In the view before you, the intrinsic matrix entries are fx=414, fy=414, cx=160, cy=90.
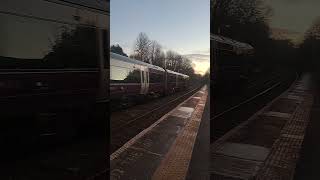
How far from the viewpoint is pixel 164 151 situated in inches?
95.5

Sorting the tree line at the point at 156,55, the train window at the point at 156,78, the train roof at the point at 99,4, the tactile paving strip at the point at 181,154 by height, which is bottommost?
the tactile paving strip at the point at 181,154

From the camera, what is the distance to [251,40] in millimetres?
2346

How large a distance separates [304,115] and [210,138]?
52 cm

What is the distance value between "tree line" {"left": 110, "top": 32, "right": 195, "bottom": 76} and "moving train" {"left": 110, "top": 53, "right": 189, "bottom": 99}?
0.03m

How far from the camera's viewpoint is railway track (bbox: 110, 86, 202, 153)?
2449 millimetres

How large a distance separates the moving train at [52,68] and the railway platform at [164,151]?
0.27 meters

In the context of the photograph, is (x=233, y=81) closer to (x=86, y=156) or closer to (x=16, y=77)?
(x=86, y=156)

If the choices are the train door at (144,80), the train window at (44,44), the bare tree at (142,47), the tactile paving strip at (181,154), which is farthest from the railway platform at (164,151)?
the train window at (44,44)

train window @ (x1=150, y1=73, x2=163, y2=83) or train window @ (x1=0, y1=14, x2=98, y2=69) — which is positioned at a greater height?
train window @ (x1=0, y1=14, x2=98, y2=69)

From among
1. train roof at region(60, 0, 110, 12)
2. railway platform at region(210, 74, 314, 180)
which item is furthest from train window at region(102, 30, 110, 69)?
railway platform at region(210, 74, 314, 180)

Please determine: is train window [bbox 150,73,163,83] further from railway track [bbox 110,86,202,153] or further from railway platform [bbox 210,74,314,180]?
railway platform [bbox 210,74,314,180]

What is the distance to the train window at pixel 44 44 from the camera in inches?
73.2

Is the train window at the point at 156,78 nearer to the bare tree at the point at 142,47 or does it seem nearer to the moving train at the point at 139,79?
the moving train at the point at 139,79

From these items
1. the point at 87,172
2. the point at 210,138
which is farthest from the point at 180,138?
the point at 87,172
